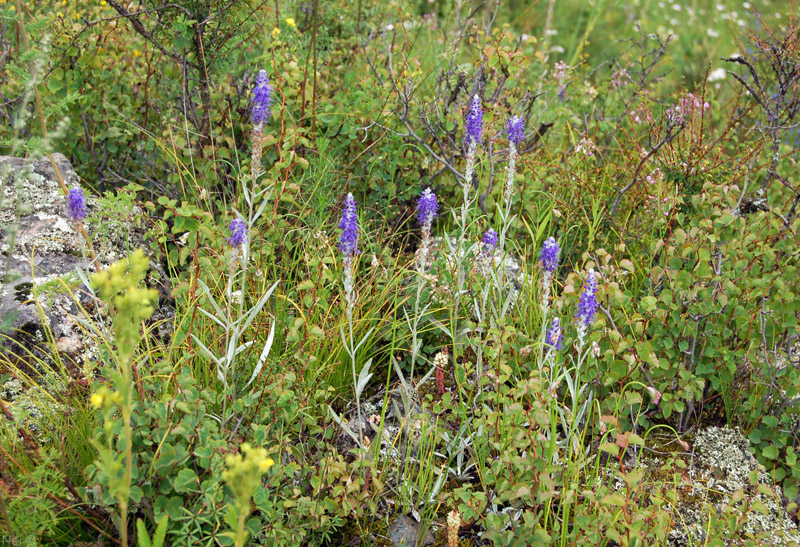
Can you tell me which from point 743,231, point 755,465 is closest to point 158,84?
point 743,231

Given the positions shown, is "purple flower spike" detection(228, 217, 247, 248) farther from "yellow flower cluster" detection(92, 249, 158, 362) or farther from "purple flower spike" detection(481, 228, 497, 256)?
"purple flower spike" detection(481, 228, 497, 256)

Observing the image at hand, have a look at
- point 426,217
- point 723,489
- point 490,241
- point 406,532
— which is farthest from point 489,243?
point 723,489

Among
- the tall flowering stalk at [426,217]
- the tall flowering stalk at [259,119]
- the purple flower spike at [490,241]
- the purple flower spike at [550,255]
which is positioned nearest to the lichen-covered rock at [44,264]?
the tall flowering stalk at [259,119]

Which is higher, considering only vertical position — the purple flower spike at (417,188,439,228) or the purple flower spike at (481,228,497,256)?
the purple flower spike at (417,188,439,228)

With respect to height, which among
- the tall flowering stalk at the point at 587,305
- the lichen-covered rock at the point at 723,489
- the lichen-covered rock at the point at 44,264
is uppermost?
the tall flowering stalk at the point at 587,305

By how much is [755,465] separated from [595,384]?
785 mm

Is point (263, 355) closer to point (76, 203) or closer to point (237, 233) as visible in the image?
point (237, 233)

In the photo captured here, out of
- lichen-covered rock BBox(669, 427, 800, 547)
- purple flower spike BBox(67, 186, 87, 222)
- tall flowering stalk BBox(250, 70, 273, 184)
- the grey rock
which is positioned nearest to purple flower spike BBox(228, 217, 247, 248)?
tall flowering stalk BBox(250, 70, 273, 184)

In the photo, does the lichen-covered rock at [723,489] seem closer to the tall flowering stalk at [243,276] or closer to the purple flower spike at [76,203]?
the tall flowering stalk at [243,276]

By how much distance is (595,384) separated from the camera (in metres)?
2.65

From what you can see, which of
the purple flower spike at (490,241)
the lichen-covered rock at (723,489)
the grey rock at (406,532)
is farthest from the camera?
the purple flower spike at (490,241)

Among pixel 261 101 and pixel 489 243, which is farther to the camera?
pixel 489 243

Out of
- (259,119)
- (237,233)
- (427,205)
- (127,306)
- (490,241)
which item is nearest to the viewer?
(127,306)

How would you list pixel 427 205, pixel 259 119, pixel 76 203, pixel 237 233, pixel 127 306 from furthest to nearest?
pixel 427 205 → pixel 259 119 → pixel 76 203 → pixel 237 233 → pixel 127 306
